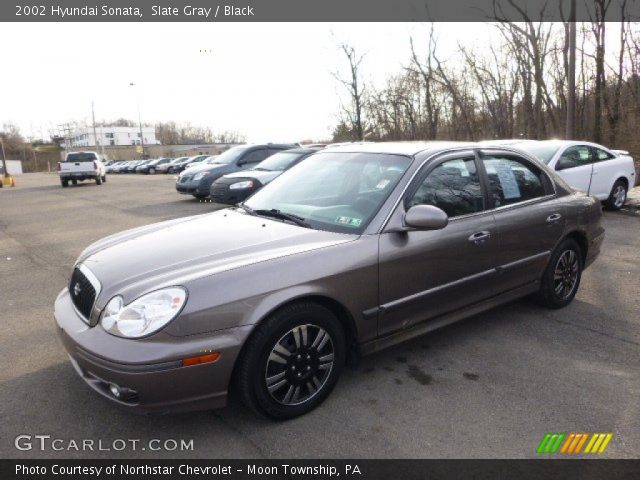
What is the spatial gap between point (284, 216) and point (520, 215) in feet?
6.57

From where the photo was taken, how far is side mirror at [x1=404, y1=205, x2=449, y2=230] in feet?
10.1

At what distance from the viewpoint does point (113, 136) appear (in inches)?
4953

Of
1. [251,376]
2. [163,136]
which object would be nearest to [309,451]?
[251,376]

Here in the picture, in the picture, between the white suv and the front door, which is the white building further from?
the front door

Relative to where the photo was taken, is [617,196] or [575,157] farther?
[617,196]

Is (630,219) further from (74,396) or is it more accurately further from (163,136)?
(163,136)

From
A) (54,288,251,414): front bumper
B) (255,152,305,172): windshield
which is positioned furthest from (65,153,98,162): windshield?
(54,288,251,414): front bumper

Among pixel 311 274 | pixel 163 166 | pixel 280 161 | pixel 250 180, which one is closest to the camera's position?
pixel 311 274

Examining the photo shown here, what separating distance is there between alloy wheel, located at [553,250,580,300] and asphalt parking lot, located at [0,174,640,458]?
21 cm

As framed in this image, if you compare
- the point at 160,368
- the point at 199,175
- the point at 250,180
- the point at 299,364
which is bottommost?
the point at 299,364

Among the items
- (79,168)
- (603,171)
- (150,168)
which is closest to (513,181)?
(603,171)

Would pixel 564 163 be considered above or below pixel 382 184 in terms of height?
above

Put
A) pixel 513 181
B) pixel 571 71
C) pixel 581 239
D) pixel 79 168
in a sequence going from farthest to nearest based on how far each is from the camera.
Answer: pixel 79 168, pixel 571 71, pixel 581 239, pixel 513 181

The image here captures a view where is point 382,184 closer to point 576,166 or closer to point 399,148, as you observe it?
point 399,148
